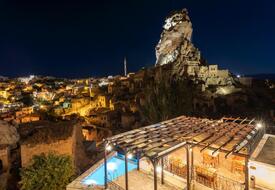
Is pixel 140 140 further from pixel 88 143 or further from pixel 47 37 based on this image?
pixel 47 37

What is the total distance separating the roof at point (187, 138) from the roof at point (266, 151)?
44 cm

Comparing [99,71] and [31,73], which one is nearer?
[31,73]

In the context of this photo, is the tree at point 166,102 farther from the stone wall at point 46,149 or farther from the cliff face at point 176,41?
the cliff face at point 176,41

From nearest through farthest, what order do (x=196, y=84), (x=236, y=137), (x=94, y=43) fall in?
1. (x=236, y=137)
2. (x=196, y=84)
3. (x=94, y=43)

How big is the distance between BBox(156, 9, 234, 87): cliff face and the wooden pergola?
36071 mm

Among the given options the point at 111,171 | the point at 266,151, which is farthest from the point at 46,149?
the point at 266,151

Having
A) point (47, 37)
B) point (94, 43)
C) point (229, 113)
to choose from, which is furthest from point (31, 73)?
point (229, 113)

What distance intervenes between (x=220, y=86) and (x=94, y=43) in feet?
300

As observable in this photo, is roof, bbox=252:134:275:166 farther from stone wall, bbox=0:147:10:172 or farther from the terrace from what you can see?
stone wall, bbox=0:147:10:172

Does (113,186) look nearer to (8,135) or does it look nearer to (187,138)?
(187,138)

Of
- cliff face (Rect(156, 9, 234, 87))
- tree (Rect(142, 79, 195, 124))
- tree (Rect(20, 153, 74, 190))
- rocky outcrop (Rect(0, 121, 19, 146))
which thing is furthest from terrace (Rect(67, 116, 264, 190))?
cliff face (Rect(156, 9, 234, 87))

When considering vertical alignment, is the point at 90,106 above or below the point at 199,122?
below

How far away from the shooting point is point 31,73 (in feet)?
403

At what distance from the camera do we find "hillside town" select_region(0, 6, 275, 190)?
7.55m
